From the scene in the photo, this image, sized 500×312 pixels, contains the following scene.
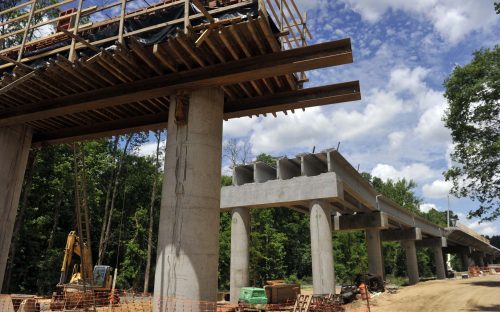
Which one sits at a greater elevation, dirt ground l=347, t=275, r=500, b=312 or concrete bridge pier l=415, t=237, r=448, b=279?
concrete bridge pier l=415, t=237, r=448, b=279

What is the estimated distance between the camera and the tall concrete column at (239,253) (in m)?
22.2

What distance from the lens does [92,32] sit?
10.5m

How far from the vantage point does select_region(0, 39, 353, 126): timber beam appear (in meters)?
8.37

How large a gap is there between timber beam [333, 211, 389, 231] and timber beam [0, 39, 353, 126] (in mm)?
23638

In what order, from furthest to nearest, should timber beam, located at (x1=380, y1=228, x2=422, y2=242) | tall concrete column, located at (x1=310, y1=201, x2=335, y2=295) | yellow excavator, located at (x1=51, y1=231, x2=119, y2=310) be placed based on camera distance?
1. timber beam, located at (x1=380, y1=228, x2=422, y2=242)
2. tall concrete column, located at (x1=310, y1=201, x2=335, y2=295)
3. yellow excavator, located at (x1=51, y1=231, x2=119, y2=310)

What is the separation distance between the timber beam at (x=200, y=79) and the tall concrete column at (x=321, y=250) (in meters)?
13.5

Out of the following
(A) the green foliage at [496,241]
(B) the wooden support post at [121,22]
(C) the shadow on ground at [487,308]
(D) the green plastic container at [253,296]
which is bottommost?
(C) the shadow on ground at [487,308]

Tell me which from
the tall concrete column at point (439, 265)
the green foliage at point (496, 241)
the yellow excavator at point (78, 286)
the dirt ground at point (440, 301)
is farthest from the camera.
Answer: the green foliage at point (496, 241)

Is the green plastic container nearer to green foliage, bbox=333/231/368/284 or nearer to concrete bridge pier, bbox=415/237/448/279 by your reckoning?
concrete bridge pier, bbox=415/237/448/279

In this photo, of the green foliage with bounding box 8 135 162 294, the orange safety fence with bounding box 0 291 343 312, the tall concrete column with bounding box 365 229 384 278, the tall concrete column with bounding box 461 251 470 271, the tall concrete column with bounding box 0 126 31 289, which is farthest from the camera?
the tall concrete column with bounding box 461 251 470 271

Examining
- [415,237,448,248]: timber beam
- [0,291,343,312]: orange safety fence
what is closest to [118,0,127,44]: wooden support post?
[0,291,343,312]: orange safety fence

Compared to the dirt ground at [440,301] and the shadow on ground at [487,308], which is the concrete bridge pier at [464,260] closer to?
the dirt ground at [440,301]

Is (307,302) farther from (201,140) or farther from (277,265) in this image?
(277,265)

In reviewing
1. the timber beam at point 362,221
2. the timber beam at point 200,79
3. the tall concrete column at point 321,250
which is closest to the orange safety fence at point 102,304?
the tall concrete column at point 321,250
